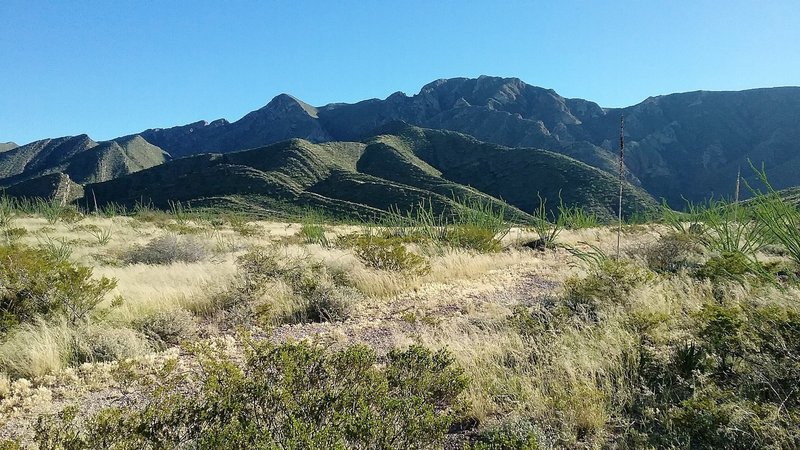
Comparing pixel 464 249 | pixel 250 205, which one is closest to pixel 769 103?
pixel 250 205

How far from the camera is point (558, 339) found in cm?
477

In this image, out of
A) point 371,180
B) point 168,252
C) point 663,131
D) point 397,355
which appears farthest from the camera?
point 663,131

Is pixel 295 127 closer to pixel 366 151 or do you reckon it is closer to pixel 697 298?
pixel 366 151

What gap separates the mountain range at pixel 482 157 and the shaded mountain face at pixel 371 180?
294 millimetres

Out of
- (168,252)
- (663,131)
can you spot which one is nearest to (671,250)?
(168,252)

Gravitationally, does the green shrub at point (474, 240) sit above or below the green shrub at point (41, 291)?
below

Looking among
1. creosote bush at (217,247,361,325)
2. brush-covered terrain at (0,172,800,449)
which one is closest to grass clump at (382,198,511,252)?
brush-covered terrain at (0,172,800,449)

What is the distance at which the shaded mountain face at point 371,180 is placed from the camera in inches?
2507

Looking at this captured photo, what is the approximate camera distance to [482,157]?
3637 inches

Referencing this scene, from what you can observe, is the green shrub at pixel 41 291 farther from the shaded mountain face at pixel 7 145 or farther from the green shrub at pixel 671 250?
the shaded mountain face at pixel 7 145

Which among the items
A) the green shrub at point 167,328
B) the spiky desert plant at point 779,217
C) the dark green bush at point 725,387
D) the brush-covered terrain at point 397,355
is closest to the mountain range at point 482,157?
the brush-covered terrain at point 397,355

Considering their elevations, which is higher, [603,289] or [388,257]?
[388,257]

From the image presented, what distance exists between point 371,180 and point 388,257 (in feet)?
211

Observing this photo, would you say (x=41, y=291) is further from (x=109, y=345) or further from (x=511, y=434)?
(x=511, y=434)
